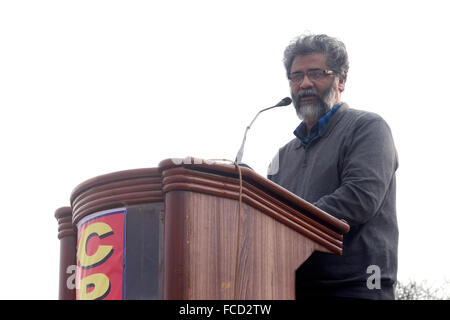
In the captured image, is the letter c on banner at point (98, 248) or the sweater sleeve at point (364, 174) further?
the sweater sleeve at point (364, 174)

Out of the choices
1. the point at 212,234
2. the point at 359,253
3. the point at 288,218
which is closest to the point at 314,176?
the point at 359,253

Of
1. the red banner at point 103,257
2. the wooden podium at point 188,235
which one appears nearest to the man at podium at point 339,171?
the wooden podium at point 188,235

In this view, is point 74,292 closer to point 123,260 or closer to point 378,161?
point 123,260

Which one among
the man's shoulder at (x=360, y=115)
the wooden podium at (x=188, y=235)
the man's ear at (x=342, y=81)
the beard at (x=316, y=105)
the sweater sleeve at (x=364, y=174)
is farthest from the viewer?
the man's ear at (x=342, y=81)

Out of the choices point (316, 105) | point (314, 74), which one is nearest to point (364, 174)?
point (316, 105)

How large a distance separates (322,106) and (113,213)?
60.2 inches

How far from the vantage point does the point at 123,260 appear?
2461mm

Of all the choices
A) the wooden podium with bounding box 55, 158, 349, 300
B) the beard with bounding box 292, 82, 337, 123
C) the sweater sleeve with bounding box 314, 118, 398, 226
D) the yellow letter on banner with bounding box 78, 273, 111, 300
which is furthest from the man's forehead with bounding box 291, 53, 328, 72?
the yellow letter on banner with bounding box 78, 273, 111, 300

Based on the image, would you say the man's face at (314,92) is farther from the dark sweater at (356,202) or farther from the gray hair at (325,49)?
the dark sweater at (356,202)

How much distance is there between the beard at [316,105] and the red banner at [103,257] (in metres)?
1.49

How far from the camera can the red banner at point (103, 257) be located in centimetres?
246

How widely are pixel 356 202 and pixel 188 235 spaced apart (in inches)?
36.5

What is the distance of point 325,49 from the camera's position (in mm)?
3805

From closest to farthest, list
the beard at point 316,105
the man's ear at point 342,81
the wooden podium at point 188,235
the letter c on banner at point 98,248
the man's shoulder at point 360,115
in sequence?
the wooden podium at point 188,235
the letter c on banner at point 98,248
the man's shoulder at point 360,115
the beard at point 316,105
the man's ear at point 342,81
